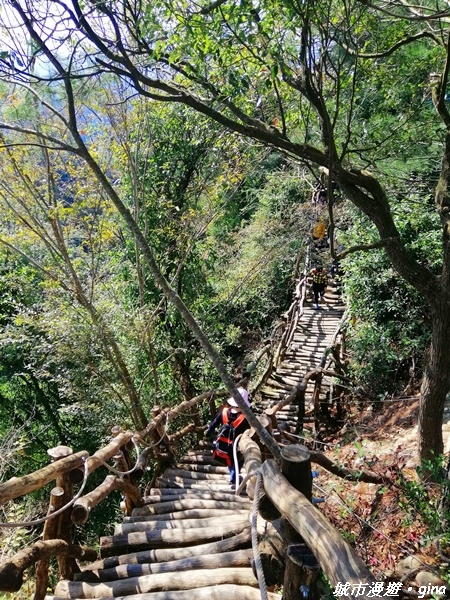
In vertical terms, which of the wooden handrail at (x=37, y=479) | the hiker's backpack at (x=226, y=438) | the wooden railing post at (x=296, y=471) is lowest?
the hiker's backpack at (x=226, y=438)

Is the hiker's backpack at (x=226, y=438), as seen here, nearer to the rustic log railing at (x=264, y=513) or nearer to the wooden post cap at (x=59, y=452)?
the rustic log railing at (x=264, y=513)

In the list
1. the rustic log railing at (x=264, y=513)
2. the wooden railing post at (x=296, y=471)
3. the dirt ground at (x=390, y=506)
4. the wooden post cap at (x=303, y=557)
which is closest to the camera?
the rustic log railing at (x=264, y=513)

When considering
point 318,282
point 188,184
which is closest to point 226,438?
point 188,184

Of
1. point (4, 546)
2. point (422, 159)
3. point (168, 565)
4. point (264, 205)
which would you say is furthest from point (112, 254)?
point (264, 205)

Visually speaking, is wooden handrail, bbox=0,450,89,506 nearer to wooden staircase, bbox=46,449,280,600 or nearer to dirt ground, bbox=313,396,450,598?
wooden staircase, bbox=46,449,280,600

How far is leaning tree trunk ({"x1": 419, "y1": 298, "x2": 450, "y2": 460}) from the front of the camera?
379 centimetres

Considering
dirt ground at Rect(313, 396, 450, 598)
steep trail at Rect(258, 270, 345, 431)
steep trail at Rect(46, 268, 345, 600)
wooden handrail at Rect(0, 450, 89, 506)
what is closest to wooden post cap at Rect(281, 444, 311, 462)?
steep trail at Rect(46, 268, 345, 600)

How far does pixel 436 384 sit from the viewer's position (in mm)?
3924

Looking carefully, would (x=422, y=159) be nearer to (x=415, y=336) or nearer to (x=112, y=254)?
(x=415, y=336)

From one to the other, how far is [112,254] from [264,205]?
33.6 ft

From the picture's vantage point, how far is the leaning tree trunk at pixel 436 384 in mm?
3791

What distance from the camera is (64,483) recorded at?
301 cm

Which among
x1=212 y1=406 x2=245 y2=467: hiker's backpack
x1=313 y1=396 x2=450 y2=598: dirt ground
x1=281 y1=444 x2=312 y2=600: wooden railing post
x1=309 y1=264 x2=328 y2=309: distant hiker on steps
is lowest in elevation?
x1=313 y1=396 x2=450 y2=598: dirt ground

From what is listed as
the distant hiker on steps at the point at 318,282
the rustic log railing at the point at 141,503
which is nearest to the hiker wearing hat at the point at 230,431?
the rustic log railing at the point at 141,503
